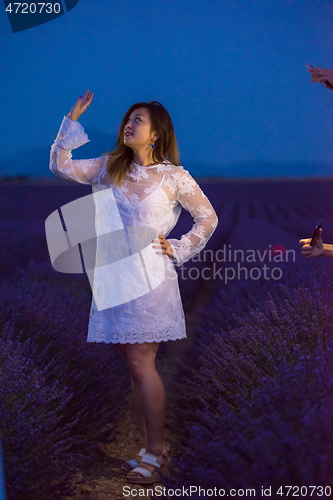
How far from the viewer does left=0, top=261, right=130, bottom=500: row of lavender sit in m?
1.73

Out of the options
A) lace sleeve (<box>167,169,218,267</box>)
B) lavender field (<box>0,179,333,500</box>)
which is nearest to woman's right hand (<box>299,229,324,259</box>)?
lavender field (<box>0,179,333,500</box>)

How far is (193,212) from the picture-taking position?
2211 millimetres

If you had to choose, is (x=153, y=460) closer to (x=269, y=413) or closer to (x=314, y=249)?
(x=269, y=413)

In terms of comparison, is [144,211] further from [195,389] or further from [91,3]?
[91,3]

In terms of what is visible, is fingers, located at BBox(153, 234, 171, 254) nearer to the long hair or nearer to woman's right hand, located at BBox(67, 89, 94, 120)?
the long hair

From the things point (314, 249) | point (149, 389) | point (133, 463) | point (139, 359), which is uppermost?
point (314, 249)

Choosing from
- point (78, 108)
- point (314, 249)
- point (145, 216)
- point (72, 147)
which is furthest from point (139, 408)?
point (78, 108)

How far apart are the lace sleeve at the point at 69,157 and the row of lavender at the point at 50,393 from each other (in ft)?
2.14

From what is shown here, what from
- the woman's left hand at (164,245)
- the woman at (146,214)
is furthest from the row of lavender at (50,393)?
the woman's left hand at (164,245)

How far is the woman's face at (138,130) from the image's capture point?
209 centimetres

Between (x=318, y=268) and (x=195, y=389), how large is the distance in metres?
1.65

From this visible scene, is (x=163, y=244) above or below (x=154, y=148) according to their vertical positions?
below

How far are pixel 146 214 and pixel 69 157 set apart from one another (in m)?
0.37

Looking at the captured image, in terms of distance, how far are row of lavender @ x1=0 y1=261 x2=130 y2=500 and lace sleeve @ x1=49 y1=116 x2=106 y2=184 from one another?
0.65 metres
